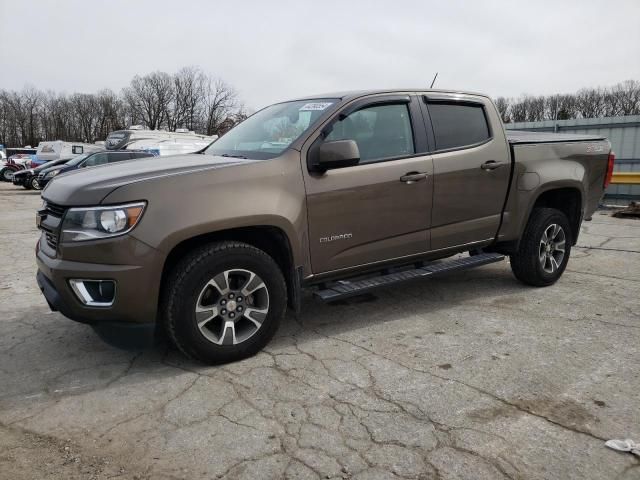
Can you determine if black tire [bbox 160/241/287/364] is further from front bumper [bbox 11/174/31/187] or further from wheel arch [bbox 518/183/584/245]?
front bumper [bbox 11/174/31/187]

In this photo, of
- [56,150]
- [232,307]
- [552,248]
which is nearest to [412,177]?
[232,307]

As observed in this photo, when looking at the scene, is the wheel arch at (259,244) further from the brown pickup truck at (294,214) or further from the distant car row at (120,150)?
the distant car row at (120,150)

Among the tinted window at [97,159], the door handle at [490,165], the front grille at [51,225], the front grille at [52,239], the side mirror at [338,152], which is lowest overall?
the front grille at [52,239]

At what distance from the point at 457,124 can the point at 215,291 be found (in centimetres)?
258

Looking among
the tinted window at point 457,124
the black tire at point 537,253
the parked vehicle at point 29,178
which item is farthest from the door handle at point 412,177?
the parked vehicle at point 29,178

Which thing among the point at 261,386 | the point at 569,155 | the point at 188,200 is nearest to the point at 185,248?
the point at 188,200

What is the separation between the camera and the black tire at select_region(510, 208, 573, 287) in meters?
4.90

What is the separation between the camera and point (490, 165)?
175 inches

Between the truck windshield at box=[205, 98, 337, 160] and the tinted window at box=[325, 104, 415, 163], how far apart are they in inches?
8.1

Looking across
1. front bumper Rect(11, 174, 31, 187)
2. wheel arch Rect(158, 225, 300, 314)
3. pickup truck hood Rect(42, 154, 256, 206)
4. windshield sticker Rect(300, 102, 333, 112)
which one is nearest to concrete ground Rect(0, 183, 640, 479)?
wheel arch Rect(158, 225, 300, 314)

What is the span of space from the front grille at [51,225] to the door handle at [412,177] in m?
2.37

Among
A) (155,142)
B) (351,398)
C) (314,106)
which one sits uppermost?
(155,142)

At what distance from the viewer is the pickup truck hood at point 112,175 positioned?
9.89 ft

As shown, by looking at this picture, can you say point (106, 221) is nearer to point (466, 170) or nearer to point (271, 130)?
point (271, 130)
